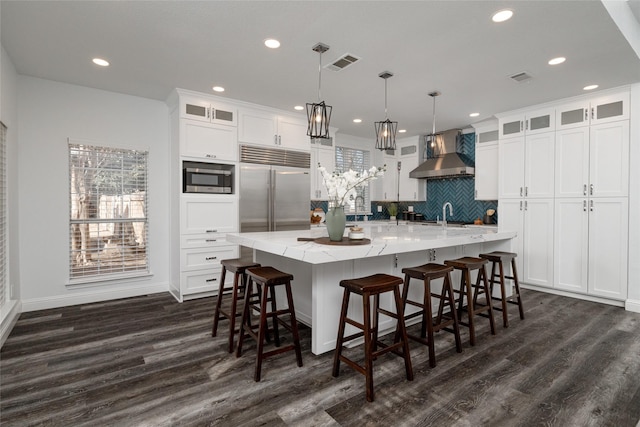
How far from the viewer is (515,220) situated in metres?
4.87

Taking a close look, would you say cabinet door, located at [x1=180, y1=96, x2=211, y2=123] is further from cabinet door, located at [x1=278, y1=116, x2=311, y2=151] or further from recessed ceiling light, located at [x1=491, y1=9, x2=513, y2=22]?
recessed ceiling light, located at [x1=491, y1=9, x2=513, y2=22]

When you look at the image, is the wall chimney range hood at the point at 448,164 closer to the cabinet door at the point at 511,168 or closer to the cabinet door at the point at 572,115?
the cabinet door at the point at 511,168

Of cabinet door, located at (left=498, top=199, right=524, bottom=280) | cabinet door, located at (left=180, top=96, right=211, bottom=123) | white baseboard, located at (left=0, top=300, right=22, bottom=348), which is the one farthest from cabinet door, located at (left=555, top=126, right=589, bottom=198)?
white baseboard, located at (left=0, top=300, right=22, bottom=348)

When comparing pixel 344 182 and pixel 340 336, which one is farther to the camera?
pixel 344 182

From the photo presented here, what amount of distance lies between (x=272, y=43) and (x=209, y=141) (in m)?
1.85

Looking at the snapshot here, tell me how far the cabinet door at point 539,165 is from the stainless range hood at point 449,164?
0.99m

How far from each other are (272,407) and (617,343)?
308cm

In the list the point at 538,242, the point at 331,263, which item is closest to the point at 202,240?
the point at 331,263

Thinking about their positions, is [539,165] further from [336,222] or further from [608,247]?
[336,222]

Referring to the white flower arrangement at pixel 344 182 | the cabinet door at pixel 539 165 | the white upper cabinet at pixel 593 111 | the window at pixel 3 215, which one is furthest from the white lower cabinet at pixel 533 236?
the window at pixel 3 215

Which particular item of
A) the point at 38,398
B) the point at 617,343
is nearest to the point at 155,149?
the point at 38,398

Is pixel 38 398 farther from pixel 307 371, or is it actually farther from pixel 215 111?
pixel 215 111

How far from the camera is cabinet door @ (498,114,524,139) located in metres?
4.79

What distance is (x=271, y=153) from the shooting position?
15.8ft
